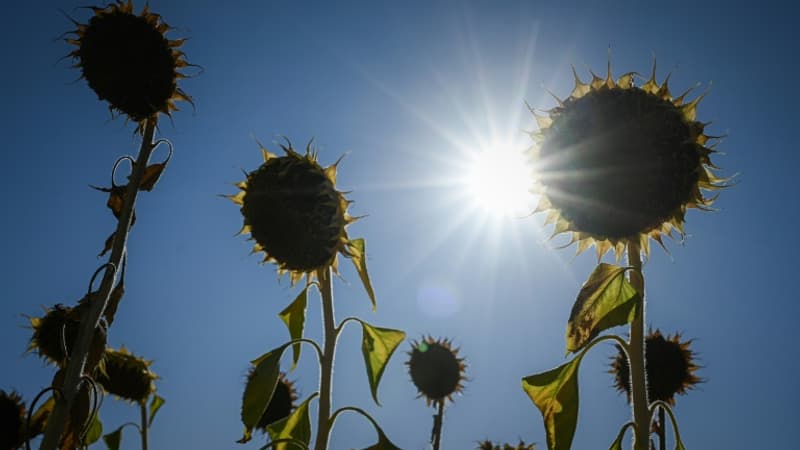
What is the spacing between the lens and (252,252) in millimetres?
3439

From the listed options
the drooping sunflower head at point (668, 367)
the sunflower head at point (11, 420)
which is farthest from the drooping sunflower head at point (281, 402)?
the drooping sunflower head at point (668, 367)

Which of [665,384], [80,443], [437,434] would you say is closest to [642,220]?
[80,443]

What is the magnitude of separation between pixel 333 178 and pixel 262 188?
1.23ft

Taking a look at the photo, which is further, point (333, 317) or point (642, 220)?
point (333, 317)

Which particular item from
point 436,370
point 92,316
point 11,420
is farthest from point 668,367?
point 11,420

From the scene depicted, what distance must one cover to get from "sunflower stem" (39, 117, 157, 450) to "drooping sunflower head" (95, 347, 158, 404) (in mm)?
4086

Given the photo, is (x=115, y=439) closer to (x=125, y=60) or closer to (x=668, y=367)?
(x=125, y=60)

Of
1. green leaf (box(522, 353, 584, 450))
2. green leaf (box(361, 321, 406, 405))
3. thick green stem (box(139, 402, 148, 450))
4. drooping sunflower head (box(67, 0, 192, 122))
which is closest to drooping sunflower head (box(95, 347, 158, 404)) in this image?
thick green stem (box(139, 402, 148, 450))

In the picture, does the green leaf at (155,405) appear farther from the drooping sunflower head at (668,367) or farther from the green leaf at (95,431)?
the drooping sunflower head at (668,367)

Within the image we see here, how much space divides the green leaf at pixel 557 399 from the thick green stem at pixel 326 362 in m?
0.86

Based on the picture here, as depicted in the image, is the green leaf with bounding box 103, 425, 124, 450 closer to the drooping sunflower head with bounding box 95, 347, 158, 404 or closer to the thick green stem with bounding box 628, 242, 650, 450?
the drooping sunflower head with bounding box 95, 347, 158, 404

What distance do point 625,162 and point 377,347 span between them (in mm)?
1404

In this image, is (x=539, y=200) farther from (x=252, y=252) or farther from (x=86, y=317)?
(x=86, y=317)

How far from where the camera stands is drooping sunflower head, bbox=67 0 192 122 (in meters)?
3.94
